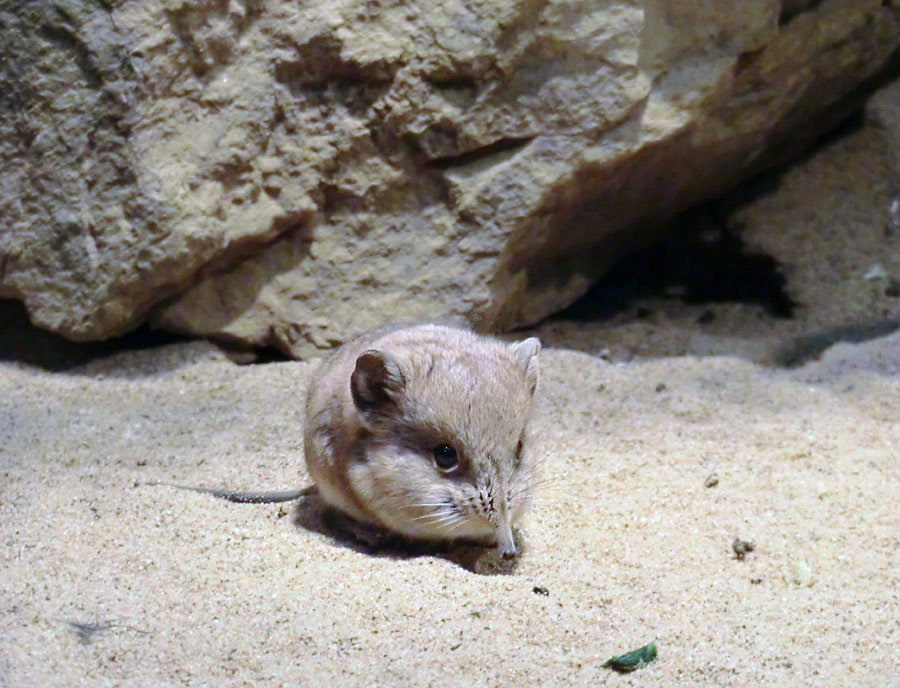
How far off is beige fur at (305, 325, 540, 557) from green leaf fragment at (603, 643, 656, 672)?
25.6 inches

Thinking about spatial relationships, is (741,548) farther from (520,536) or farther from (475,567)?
(475,567)

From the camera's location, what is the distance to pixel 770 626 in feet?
11.1

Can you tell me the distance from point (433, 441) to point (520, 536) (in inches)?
26.4

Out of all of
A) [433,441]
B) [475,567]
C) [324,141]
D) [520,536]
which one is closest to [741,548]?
[520,536]

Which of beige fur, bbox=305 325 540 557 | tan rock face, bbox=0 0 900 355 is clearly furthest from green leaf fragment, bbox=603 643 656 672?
tan rock face, bbox=0 0 900 355

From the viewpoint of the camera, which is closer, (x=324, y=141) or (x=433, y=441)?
(x=433, y=441)

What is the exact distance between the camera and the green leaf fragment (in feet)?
9.99

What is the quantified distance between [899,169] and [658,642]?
6018mm

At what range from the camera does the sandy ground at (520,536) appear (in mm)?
3053

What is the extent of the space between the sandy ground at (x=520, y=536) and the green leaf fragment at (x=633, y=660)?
0.03 metres

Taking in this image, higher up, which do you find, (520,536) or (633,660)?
(633,660)

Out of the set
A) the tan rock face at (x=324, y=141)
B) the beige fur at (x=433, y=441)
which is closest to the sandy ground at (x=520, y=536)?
the beige fur at (x=433, y=441)

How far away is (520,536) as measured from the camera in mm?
4078

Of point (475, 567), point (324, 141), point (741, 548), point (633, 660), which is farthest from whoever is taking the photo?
point (324, 141)
